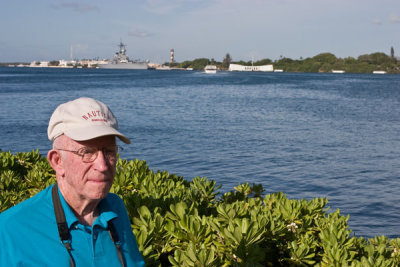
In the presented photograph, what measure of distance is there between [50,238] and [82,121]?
610mm

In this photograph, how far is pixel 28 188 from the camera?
6449mm

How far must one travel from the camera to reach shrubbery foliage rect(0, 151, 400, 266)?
3.69 metres

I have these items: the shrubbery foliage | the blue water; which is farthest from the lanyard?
the blue water

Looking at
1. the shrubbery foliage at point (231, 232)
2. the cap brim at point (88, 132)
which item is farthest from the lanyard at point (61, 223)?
the shrubbery foliage at point (231, 232)

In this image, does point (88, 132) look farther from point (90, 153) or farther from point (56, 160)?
point (56, 160)

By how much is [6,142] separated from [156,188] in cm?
1898

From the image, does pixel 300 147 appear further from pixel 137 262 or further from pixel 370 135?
pixel 137 262

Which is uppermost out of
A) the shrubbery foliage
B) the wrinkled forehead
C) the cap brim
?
the cap brim

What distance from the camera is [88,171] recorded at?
2.49m

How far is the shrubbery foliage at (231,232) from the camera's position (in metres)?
3.69

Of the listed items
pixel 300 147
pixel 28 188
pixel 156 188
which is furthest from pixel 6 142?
pixel 156 188

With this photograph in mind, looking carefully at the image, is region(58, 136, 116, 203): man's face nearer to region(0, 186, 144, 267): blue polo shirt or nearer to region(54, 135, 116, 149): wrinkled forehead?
region(54, 135, 116, 149): wrinkled forehead

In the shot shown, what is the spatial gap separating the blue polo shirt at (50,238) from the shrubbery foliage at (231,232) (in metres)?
0.85

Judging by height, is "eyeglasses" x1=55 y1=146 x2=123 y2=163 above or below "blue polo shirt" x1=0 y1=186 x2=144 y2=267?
above
